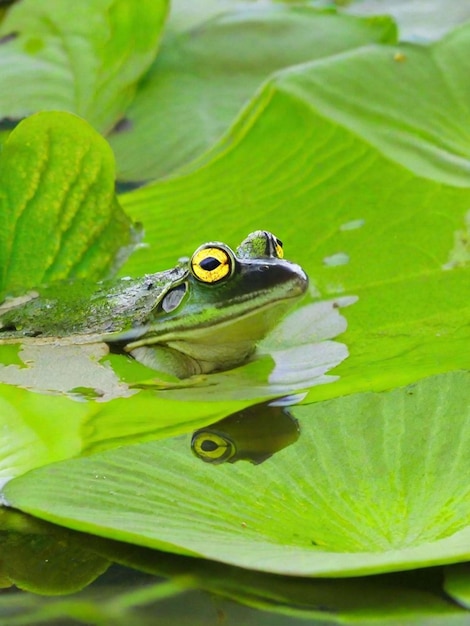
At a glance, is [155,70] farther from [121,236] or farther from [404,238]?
[404,238]

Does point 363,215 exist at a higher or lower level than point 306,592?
lower

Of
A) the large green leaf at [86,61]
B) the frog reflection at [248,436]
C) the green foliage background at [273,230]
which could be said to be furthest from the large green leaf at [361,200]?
the large green leaf at [86,61]

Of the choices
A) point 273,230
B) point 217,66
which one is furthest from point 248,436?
point 217,66

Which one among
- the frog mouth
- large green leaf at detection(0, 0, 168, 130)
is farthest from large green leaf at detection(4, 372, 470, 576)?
large green leaf at detection(0, 0, 168, 130)

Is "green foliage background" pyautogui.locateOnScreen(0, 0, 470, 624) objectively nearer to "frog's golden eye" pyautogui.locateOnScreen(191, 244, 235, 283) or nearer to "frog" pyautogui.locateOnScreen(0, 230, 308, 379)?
"frog" pyautogui.locateOnScreen(0, 230, 308, 379)

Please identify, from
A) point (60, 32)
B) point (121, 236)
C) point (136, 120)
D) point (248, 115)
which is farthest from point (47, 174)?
point (60, 32)

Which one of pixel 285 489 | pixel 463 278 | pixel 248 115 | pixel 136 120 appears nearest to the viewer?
pixel 285 489
